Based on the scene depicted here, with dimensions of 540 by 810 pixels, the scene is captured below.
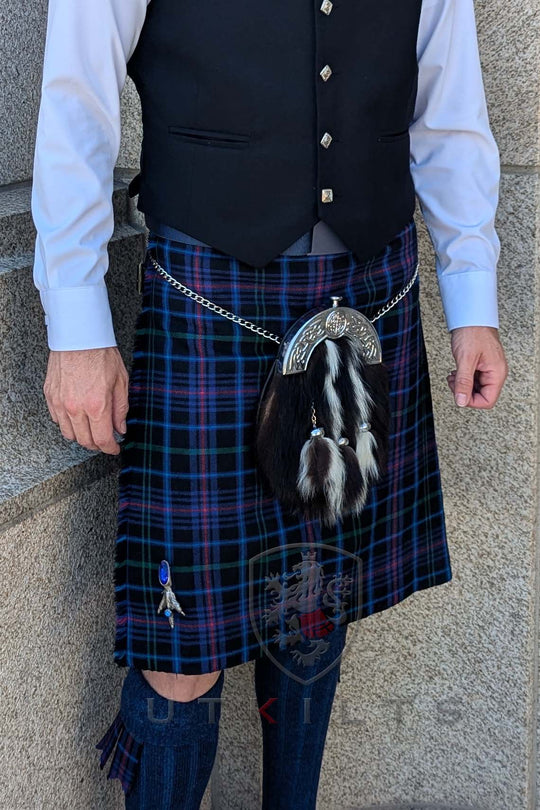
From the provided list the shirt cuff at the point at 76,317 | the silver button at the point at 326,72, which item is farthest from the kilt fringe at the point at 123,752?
the silver button at the point at 326,72

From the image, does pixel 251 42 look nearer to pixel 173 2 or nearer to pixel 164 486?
pixel 173 2

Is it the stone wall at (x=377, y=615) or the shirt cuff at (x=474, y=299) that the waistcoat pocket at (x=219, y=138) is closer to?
the stone wall at (x=377, y=615)

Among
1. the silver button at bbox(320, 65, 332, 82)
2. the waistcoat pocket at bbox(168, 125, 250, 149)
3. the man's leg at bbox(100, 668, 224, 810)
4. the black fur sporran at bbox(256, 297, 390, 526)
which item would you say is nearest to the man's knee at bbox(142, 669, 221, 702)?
the man's leg at bbox(100, 668, 224, 810)

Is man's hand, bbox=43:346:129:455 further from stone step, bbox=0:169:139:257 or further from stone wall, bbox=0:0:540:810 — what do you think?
stone step, bbox=0:169:139:257

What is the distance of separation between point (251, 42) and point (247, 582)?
2.37 ft

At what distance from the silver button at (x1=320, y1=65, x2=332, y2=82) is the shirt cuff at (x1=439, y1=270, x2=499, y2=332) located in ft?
1.40

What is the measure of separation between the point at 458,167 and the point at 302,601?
2.32 feet

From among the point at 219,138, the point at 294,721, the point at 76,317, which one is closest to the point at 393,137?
the point at 219,138

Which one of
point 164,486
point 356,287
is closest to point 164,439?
point 164,486

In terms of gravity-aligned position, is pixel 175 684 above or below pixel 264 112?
below

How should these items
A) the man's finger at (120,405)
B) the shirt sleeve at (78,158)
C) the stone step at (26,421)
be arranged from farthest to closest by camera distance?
the stone step at (26,421), the man's finger at (120,405), the shirt sleeve at (78,158)

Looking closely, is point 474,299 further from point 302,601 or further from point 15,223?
point 15,223

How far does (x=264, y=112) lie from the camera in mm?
1195

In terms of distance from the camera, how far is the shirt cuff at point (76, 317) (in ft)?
3.89
